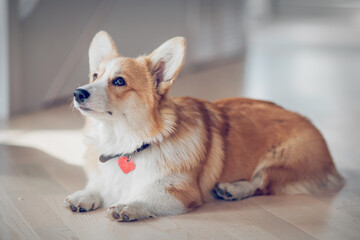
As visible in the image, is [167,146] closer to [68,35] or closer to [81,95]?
[81,95]

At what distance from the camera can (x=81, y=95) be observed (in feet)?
6.50

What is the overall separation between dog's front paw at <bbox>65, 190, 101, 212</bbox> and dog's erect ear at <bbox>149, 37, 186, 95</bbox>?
53 centimetres

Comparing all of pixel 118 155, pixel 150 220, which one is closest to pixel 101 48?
pixel 118 155

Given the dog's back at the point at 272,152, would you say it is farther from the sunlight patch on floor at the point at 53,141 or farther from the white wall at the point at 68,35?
the white wall at the point at 68,35

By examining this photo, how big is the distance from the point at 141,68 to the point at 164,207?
59 cm

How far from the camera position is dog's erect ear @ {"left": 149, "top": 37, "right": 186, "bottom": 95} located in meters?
2.08

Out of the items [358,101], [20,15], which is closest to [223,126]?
[20,15]

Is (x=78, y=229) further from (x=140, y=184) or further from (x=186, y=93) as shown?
(x=186, y=93)

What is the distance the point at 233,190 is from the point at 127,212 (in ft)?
1.81

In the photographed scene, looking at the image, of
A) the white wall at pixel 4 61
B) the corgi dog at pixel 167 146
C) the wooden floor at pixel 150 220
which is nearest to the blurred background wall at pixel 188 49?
the white wall at pixel 4 61

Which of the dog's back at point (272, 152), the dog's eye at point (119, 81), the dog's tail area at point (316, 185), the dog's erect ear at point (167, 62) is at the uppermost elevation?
the dog's erect ear at point (167, 62)

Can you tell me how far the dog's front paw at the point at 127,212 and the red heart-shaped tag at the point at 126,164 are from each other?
0.17m

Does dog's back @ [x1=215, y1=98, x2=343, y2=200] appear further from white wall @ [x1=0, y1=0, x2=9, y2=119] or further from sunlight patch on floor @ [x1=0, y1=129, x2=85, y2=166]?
white wall @ [x1=0, y1=0, x2=9, y2=119]

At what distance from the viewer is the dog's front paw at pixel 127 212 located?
6.64 feet
